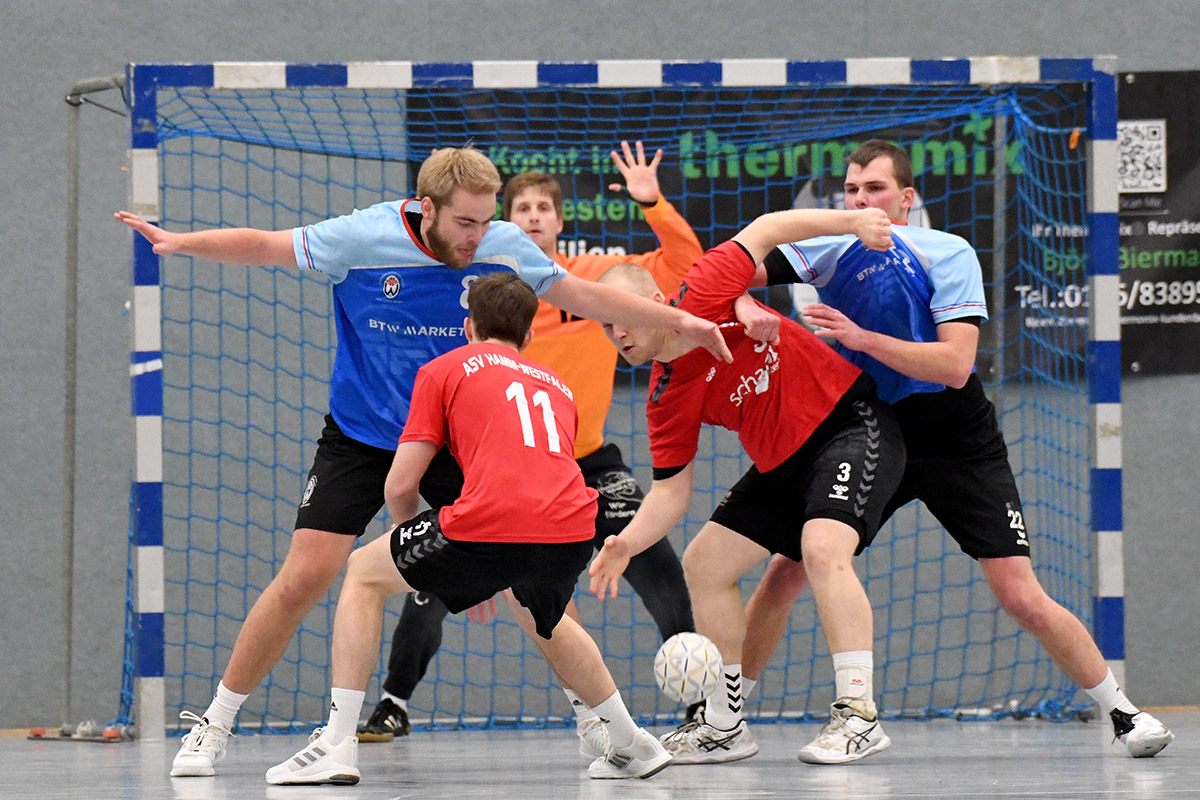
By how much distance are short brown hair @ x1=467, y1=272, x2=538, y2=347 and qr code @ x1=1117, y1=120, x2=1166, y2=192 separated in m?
3.86

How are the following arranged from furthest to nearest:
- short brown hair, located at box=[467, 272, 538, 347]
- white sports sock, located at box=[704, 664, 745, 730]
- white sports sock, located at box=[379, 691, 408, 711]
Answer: white sports sock, located at box=[379, 691, 408, 711]
white sports sock, located at box=[704, 664, 745, 730]
short brown hair, located at box=[467, 272, 538, 347]

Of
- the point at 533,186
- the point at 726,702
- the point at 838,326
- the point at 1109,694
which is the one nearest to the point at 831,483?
the point at 838,326

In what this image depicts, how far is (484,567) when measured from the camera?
3.08 meters

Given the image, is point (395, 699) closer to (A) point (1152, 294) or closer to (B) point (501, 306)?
(B) point (501, 306)

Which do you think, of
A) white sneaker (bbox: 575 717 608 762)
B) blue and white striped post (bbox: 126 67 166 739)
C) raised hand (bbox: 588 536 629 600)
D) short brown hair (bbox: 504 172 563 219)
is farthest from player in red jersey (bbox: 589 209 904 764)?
Result: blue and white striped post (bbox: 126 67 166 739)

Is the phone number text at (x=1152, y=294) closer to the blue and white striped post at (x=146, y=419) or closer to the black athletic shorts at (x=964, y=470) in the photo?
the black athletic shorts at (x=964, y=470)

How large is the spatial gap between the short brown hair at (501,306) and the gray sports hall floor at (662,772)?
1076mm

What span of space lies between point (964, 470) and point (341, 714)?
73.4 inches

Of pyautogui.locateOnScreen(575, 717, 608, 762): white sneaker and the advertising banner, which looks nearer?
pyautogui.locateOnScreen(575, 717, 608, 762): white sneaker

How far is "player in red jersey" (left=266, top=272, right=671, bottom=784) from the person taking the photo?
3055 mm

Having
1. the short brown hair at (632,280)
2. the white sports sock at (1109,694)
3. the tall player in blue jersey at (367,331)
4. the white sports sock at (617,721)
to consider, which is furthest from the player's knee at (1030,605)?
the short brown hair at (632,280)

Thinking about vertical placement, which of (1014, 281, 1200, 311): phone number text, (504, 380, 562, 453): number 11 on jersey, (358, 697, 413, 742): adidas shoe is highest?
(1014, 281, 1200, 311): phone number text

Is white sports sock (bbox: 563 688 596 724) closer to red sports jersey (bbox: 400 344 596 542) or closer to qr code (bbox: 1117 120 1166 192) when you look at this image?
red sports jersey (bbox: 400 344 596 542)

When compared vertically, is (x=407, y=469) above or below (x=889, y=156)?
below
